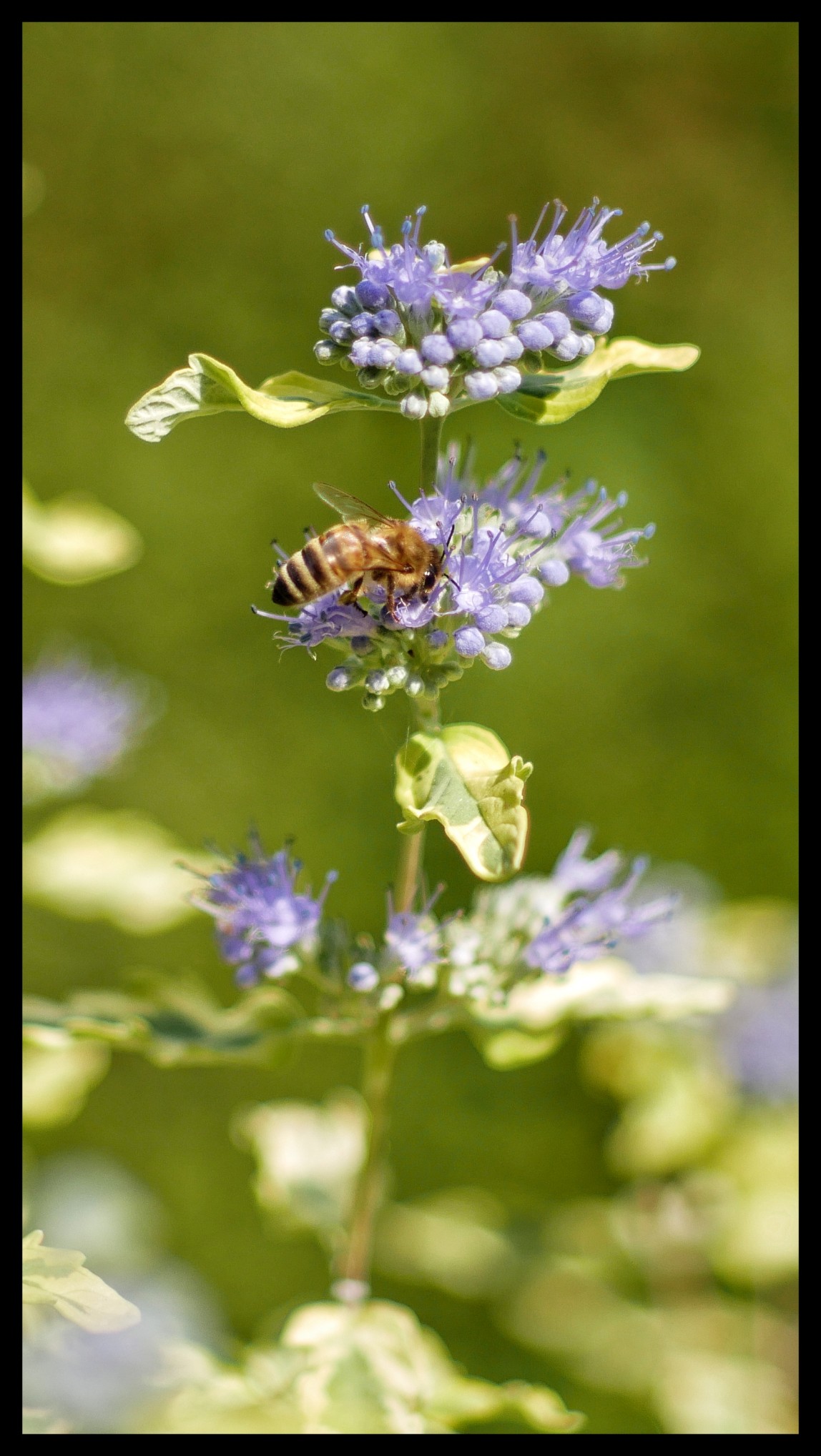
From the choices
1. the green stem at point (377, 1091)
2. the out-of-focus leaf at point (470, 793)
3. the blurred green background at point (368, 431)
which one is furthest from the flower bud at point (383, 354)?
the blurred green background at point (368, 431)

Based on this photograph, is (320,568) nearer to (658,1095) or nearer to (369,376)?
(369,376)

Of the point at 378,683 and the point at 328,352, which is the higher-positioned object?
the point at 328,352

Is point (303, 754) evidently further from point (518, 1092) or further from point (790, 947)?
point (790, 947)

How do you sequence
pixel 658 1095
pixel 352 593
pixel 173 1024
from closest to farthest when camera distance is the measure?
1. pixel 352 593
2. pixel 173 1024
3. pixel 658 1095

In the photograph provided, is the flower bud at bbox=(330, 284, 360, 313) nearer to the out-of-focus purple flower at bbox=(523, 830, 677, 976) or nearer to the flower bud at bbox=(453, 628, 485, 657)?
the flower bud at bbox=(453, 628, 485, 657)

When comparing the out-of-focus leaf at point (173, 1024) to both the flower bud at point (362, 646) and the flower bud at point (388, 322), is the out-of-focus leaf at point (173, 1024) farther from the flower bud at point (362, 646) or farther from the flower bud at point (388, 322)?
the flower bud at point (388, 322)

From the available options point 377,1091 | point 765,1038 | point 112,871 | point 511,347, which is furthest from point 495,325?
point 765,1038

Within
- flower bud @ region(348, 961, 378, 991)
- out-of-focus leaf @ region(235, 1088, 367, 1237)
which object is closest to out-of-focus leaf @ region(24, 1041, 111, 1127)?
out-of-focus leaf @ region(235, 1088, 367, 1237)

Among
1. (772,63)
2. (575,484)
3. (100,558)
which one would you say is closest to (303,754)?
(575,484)
